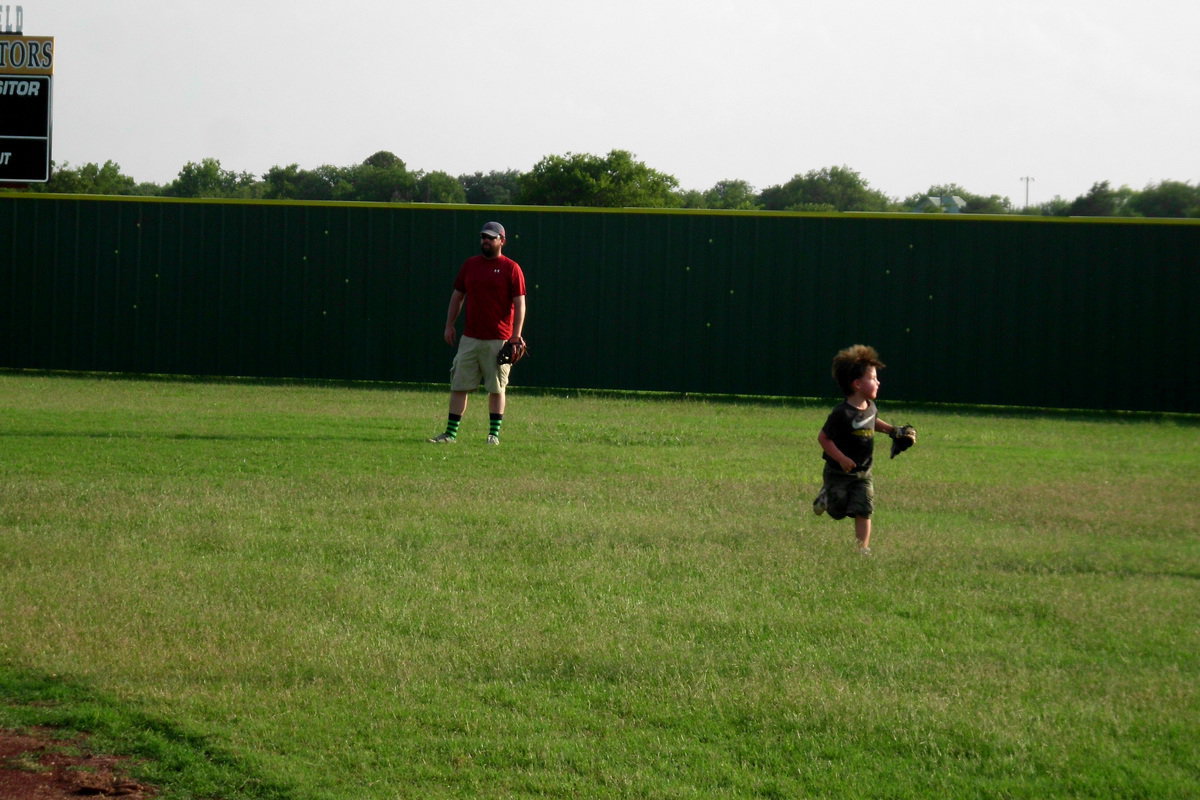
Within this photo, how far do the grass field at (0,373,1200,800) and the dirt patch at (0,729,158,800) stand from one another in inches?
4.1

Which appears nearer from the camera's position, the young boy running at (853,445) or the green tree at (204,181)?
the young boy running at (853,445)

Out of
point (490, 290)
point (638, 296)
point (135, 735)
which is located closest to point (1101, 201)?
point (638, 296)

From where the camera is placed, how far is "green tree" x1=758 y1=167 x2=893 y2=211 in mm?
78688

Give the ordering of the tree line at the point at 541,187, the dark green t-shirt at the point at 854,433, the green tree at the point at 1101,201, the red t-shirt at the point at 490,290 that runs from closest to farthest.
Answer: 1. the dark green t-shirt at the point at 854,433
2. the red t-shirt at the point at 490,290
3. the green tree at the point at 1101,201
4. the tree line at the point at 541,187

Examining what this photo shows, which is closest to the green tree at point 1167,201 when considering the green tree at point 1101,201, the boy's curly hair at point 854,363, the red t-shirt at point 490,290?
the green tree at point 1101,201

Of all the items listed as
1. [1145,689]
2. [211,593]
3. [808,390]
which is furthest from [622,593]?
[808,390]

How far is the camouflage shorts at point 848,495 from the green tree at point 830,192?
7130cm

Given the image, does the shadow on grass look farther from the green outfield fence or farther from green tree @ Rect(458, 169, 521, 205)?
green tree @ Rect(458, 169, 521, 205)

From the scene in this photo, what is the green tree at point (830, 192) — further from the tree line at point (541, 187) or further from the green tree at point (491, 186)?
the green tree at point (491, 186)

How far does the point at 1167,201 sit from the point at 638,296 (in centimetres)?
2783

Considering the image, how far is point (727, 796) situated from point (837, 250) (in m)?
15.1

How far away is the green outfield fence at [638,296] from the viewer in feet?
58.7

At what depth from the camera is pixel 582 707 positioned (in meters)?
4.70

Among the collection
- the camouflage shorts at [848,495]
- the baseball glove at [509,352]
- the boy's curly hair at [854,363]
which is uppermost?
the boy's curly hair at [854,363]
